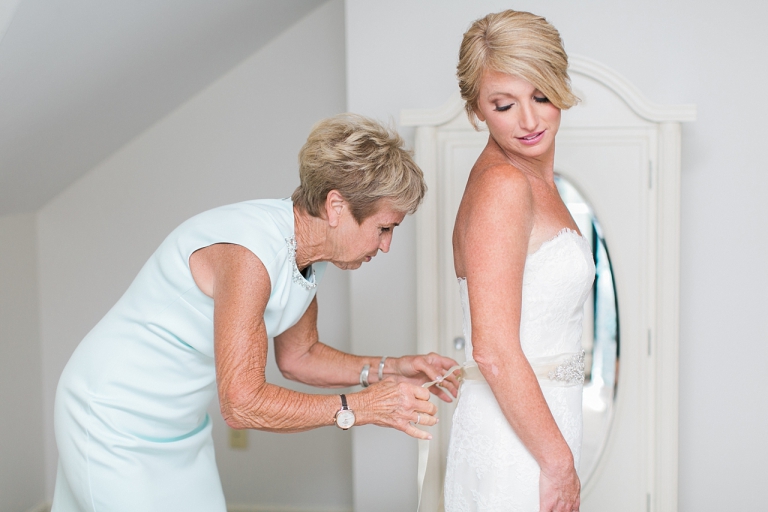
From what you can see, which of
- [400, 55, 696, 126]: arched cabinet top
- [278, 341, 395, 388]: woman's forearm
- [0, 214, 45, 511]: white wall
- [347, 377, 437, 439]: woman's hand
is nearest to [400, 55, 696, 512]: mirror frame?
[400, 55, 696, 126]: arched cabinet top

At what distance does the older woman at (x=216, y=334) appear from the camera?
140cm

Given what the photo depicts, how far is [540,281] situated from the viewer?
1419 millimetres

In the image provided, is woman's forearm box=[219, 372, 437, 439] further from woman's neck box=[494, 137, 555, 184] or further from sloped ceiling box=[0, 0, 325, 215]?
sloped ceiling box=[0, 0, 325, 215]

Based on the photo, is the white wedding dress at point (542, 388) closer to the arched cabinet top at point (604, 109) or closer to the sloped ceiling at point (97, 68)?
the arched cabinet top at point (604, 109)

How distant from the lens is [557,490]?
1390 millimetres

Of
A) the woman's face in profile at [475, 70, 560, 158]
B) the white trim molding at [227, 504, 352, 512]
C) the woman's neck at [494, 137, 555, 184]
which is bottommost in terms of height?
the white trim molding at [227, 504, 352, 512]

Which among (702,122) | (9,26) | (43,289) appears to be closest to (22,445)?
(43,289)

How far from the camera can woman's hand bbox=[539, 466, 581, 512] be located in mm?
1387

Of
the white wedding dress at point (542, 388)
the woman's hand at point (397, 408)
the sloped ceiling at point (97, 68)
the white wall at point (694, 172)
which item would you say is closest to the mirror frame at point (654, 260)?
the white wall at point (694, 172)

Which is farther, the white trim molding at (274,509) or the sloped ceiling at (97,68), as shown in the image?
the white trim molding at (274,509)

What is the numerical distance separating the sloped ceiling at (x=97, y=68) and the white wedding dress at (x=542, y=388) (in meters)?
1.16

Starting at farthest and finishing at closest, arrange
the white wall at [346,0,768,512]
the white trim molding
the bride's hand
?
the white trim molding → the white wall at [346,0,768,512] → the bride's hand

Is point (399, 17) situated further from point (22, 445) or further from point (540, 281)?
point (22, 445)

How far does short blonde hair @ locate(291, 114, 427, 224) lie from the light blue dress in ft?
0.41
